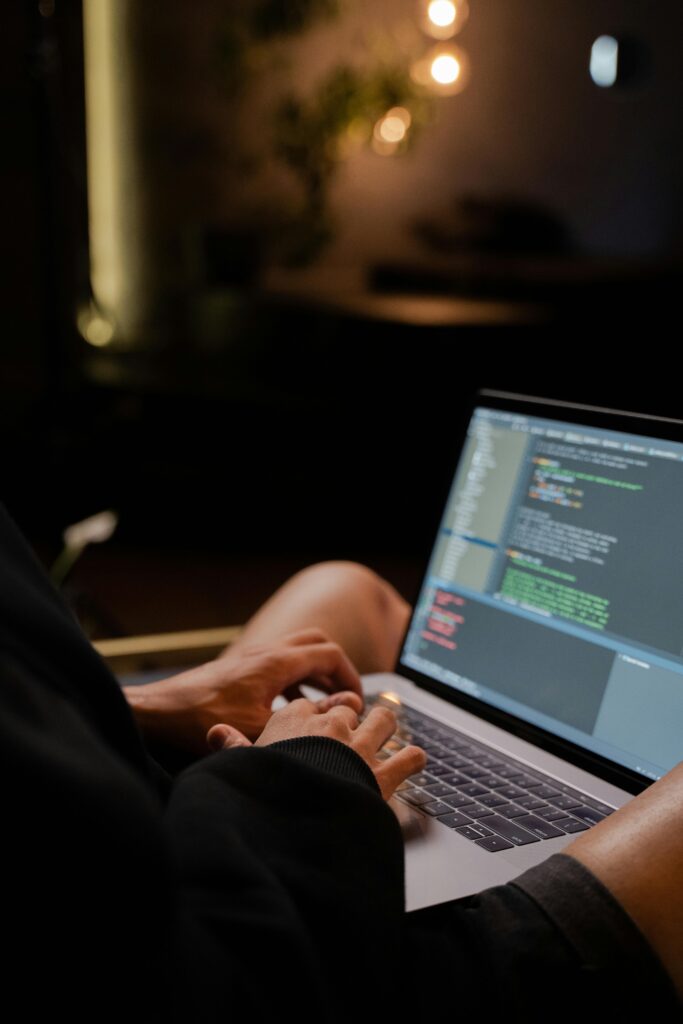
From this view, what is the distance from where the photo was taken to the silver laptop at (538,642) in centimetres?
83

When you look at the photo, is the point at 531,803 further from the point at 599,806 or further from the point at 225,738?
the point at 225,738

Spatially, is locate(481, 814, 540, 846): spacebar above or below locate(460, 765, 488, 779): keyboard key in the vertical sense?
below

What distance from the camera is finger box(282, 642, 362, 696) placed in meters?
1.02

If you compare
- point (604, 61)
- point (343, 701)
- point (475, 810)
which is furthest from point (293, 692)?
point (604, 61)

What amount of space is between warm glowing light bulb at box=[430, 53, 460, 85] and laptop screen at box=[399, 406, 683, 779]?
243cm

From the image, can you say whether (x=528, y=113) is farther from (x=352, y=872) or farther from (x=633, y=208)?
(x=352, y=872)

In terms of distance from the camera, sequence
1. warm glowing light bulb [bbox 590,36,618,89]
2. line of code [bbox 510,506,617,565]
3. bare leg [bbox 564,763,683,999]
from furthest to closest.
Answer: warm glowing light bulb [bbox 590,36,618,89] → line of code [bbox 510,506,617,565] → bare leg [bbox 564,763,683,999]

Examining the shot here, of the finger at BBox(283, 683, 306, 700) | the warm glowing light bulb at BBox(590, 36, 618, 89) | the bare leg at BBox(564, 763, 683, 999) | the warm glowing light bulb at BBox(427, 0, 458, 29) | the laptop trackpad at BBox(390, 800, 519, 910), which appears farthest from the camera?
the warm glowing light bulb at BBox(427, 0, 458, 29)

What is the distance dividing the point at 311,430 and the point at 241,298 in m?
0.50

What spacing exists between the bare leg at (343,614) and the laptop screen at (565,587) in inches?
6.7

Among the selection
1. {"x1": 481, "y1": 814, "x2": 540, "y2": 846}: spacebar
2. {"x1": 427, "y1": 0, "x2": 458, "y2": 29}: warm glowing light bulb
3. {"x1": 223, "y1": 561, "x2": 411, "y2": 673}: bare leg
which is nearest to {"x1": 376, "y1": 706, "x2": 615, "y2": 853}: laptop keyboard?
{"x1": 481, "y1": 814, "x2": 540, "y2": 846}: spacebar

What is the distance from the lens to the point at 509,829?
2.66 ft

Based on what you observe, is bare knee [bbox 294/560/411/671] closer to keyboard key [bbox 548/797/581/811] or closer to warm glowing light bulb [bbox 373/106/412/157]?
keyboard key [bbox 548/797/581/811]

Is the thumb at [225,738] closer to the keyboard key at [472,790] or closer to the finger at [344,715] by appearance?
the finger at [344,715]
